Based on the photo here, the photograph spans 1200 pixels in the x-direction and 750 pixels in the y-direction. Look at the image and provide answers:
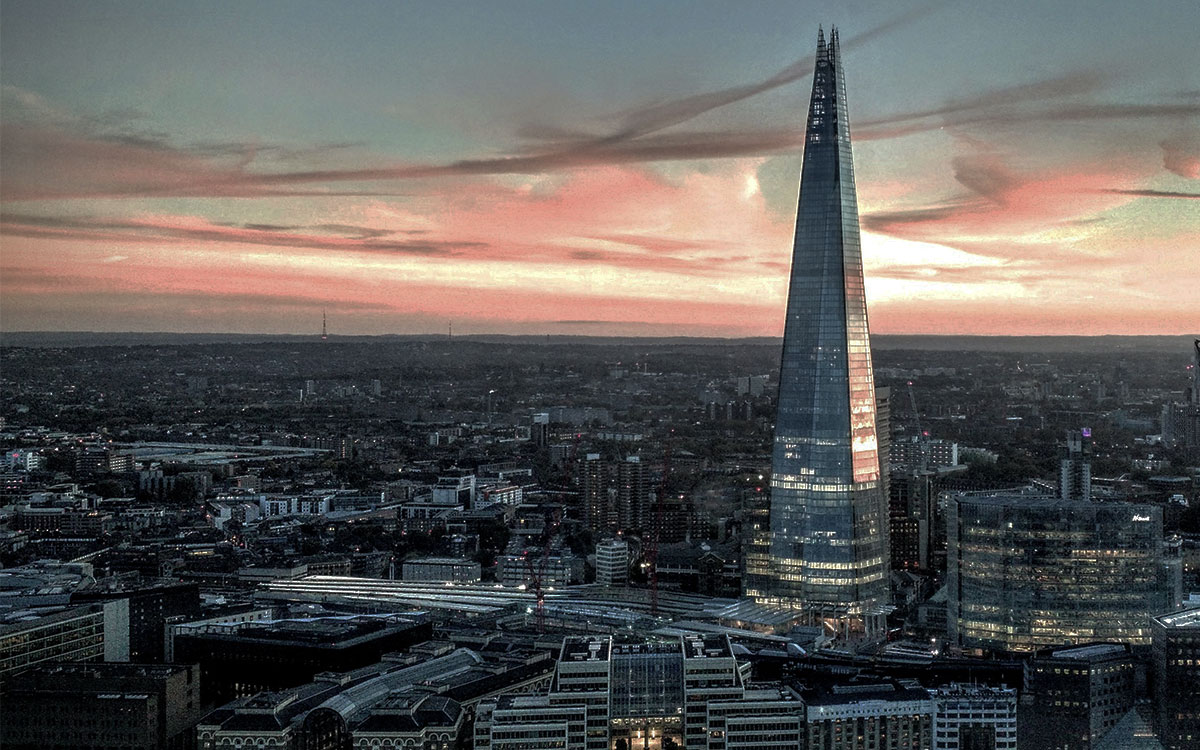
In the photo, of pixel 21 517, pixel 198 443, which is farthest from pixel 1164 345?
pixel 198 443

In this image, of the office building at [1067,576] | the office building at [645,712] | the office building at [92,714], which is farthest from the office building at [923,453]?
the office building at [92,714]

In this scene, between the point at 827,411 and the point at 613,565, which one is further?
the point at 613,565

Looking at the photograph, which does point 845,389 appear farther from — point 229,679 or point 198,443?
point 198,443

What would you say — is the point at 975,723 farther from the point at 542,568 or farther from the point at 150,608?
the point at 542,568

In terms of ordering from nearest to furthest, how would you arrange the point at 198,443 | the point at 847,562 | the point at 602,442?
the point at 847,562 < the point at 602,442 < the point at 198,443

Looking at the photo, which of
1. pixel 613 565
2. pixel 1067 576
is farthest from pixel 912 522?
pixel 1067 576

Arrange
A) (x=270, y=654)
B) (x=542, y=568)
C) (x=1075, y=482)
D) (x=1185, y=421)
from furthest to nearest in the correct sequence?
1. (x=1185, y=421)
2. (x=542, y=568)
3. (x=1075, y=482)
4. (x=270, y=654)
